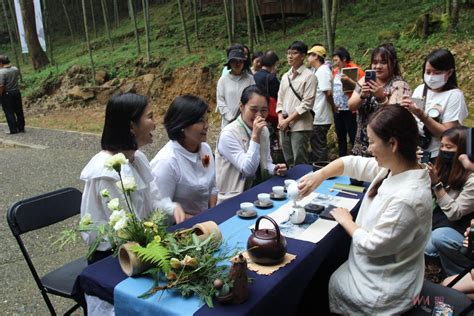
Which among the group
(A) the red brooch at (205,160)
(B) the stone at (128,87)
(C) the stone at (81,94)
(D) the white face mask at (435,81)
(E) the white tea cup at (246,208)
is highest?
(D) the white face mask at (435,81)

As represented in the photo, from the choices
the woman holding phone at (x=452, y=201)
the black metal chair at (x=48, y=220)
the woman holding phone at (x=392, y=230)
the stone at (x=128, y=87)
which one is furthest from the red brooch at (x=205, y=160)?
the stone at (x=128, y=87)

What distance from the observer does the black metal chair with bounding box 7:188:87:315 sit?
219 cm

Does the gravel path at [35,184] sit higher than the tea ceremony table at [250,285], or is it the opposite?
the tea ceremony table at [250,285]

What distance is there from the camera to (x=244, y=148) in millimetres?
3068

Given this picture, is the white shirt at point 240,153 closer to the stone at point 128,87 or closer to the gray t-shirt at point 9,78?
the gray t-shirt at point 9,78

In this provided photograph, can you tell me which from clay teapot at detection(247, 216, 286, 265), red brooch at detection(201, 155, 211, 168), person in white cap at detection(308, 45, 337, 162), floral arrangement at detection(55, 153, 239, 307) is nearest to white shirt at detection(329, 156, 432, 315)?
clay teapot at detection(247, 216, 286, 265)

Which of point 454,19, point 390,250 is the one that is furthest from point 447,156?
point 454,19

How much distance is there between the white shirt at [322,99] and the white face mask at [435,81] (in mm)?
1934

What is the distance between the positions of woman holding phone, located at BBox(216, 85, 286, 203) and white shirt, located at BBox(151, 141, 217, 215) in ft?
0.75

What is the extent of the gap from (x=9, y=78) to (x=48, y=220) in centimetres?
761

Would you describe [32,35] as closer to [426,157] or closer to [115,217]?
[426,157]

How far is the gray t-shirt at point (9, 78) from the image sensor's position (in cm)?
862

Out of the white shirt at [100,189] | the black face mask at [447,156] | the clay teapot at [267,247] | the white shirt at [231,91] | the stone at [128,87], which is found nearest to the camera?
the clay teapot at [267,247]

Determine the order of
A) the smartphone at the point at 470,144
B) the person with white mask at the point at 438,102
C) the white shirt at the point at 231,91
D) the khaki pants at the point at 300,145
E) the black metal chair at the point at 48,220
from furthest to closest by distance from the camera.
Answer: the white shirt at the point at 231,91 < the khaki pants at the point at 300,145 < the person with white mask at the point at 438,102 < the smartphone at the point at 470,144 < the black metal chair at the point at 48,220
